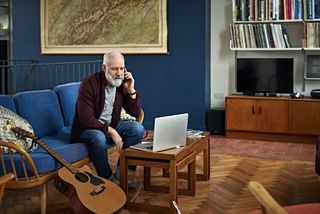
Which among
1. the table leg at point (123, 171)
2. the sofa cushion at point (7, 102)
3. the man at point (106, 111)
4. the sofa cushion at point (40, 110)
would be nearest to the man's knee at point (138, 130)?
the man at point (106, 111)

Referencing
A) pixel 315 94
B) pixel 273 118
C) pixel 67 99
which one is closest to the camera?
pixel 67 99

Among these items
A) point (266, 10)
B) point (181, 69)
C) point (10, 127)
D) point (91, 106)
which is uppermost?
point (266, 10)

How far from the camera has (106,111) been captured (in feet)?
12.5

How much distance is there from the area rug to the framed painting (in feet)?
8.43

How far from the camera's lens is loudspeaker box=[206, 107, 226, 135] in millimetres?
6199

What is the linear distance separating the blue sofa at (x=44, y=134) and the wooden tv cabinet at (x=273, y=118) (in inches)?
90.0

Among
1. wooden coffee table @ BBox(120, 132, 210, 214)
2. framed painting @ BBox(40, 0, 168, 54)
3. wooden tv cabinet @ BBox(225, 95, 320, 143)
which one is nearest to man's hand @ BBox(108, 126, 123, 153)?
wooden coffee table @ BBox(120, 132, 210, 214)

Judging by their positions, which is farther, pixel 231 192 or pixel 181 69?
pixel 181 69

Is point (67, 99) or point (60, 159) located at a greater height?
point (67, 99)

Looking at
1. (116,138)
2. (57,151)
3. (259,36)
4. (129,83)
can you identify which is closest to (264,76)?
(259,36)

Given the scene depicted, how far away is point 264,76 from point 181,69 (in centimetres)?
115

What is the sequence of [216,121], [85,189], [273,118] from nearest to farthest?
[85,189], [273,118], [216,121]

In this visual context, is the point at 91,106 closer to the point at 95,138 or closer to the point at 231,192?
the point at 95,138

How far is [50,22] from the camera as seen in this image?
7.14 m
